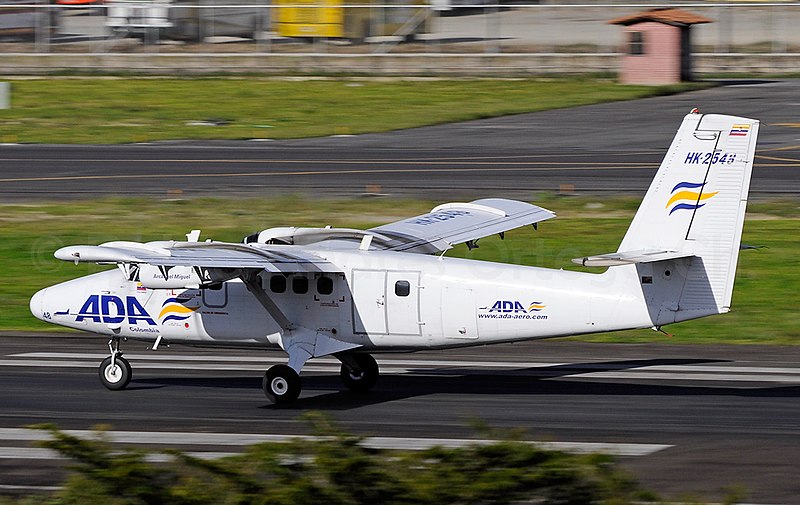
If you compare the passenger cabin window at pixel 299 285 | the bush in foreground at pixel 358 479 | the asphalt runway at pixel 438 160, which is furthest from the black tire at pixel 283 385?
the asphalt runway at pixel 438 160

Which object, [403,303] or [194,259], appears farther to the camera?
[403,303]

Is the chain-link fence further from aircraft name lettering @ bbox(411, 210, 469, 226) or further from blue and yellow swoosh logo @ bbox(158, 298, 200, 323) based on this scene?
blue and yellow swoosh logo @ bbox(158, 298, 200, 323)

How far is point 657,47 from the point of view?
5834 centimetres

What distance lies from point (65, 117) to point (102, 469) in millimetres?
48381

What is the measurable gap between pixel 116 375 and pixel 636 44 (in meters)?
42.8

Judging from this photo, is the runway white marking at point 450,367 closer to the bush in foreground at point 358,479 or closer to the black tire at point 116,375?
the black tire at point 116,375

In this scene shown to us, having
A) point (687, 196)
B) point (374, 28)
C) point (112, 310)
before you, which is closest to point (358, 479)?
point (687, 196)

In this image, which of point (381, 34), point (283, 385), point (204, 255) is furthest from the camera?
point (381, 34)

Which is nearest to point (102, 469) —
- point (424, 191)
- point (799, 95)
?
point (424, 191)

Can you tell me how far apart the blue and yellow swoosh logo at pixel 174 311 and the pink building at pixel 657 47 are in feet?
135

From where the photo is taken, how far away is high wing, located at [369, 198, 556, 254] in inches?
803

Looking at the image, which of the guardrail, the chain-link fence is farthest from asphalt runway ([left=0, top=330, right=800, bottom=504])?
the chain-link fence

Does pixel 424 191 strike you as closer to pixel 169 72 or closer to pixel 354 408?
pixel 354 408

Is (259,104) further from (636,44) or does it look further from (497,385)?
(497,385)
